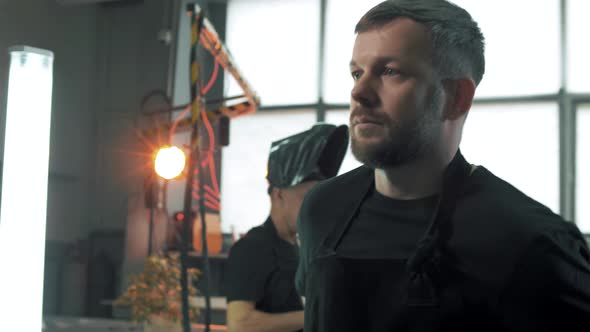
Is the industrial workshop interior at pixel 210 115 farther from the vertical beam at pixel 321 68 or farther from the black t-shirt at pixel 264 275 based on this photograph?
the black t-shirt at pixel 264 275

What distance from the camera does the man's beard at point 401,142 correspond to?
827mm

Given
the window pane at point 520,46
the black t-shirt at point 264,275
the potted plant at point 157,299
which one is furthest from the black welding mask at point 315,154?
the window pane at point 520,46

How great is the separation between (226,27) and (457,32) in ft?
16.8

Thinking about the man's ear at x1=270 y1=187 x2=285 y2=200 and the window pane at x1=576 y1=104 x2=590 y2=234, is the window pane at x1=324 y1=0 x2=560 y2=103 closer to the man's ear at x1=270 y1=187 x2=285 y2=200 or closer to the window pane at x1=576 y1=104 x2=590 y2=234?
the window pane at x1=576 y1=104 x2=590 y2=234

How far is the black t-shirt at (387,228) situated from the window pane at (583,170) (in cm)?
443

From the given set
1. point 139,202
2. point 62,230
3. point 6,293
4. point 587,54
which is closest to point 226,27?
point 139,202

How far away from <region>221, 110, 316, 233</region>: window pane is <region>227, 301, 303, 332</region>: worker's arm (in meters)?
3.81

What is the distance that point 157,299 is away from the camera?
321cm

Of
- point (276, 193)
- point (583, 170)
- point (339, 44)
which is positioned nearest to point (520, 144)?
point (583, 170)

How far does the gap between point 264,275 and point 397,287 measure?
2.81 feet

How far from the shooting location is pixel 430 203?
0.86 metres

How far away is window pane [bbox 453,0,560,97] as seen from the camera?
199 inches

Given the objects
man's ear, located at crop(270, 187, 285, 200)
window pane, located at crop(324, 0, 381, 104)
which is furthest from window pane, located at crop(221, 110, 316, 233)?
man's ear, located at crop(270, 187, 285, 200)

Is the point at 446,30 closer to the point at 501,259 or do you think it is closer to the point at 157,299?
the point at 501,259
